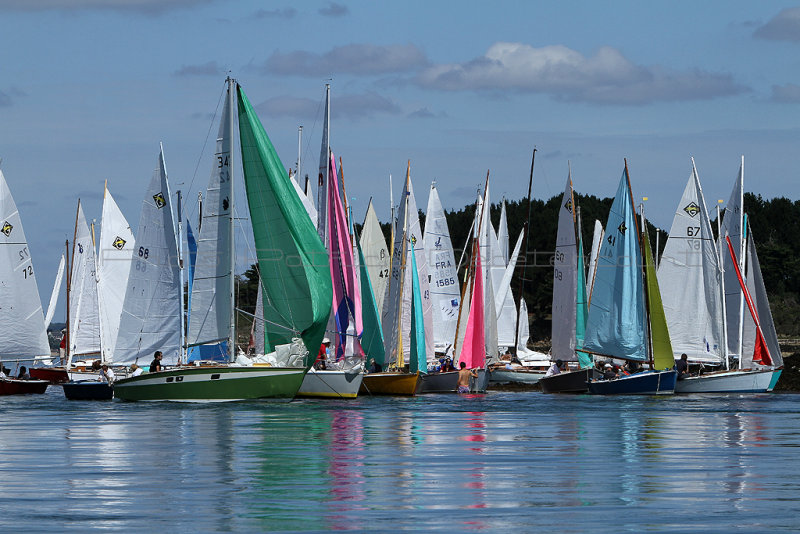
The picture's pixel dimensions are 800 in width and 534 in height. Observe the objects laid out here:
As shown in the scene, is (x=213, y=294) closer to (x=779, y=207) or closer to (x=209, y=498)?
(x=209, y=498)

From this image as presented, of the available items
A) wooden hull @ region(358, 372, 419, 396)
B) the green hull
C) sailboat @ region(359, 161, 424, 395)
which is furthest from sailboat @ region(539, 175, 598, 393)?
the green hull

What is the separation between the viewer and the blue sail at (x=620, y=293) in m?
51.1

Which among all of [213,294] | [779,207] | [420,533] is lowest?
[420,533]

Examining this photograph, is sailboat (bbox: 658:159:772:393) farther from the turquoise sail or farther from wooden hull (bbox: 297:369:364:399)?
wooden hull (bbox: 297:369:364:399)

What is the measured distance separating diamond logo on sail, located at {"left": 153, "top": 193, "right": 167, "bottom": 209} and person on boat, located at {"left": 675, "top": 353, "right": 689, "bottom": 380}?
766 inches

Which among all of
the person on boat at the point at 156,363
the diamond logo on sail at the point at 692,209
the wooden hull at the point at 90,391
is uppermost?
the diamond logo on sail at the point at 692,209

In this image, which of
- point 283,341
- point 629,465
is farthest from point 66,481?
point 283,341

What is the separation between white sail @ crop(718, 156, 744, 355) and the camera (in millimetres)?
52062

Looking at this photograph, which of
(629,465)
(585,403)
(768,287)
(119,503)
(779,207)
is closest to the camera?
(119,503)

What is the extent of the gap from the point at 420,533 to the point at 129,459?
381 inches

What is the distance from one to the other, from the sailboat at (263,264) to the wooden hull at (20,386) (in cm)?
907

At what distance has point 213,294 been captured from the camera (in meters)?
41.8

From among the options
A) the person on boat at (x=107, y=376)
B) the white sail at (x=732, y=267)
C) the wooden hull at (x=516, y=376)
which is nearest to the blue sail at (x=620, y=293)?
the white sail at (x=732, y=267)

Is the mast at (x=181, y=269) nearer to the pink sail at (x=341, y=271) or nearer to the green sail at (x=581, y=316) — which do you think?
the pink sail at (x=341, y=271)
